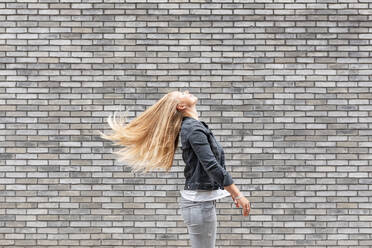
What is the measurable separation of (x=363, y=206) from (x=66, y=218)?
3.27 metres

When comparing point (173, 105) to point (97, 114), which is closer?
point (173, 105)

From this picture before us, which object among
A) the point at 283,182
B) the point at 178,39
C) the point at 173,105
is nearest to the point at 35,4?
the point at 178,39

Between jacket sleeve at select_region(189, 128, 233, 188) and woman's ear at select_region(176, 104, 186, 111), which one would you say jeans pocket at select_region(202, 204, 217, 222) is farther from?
woman's ear at select_region(176, 104, 186, 111)

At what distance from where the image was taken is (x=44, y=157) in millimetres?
5398

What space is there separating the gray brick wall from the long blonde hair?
1.71 m

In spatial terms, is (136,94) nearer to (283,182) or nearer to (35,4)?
(35,4)

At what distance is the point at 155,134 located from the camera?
3.60 m

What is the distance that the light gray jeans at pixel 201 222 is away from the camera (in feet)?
11.0

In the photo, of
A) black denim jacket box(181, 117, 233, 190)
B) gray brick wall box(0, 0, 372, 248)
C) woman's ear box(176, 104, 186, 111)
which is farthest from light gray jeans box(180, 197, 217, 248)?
gray brick wall box(0, 0, 372, 248)

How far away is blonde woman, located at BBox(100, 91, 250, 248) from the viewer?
10.9 ft

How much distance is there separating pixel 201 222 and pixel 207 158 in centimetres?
44

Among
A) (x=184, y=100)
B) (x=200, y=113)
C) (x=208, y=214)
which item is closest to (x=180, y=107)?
(x=184, y=100)

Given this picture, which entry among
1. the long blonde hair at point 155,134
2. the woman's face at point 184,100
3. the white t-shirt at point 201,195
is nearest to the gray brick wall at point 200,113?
the long blonde hair at point 155,134

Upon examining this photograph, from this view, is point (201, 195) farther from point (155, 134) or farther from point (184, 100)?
point (184, 100)
